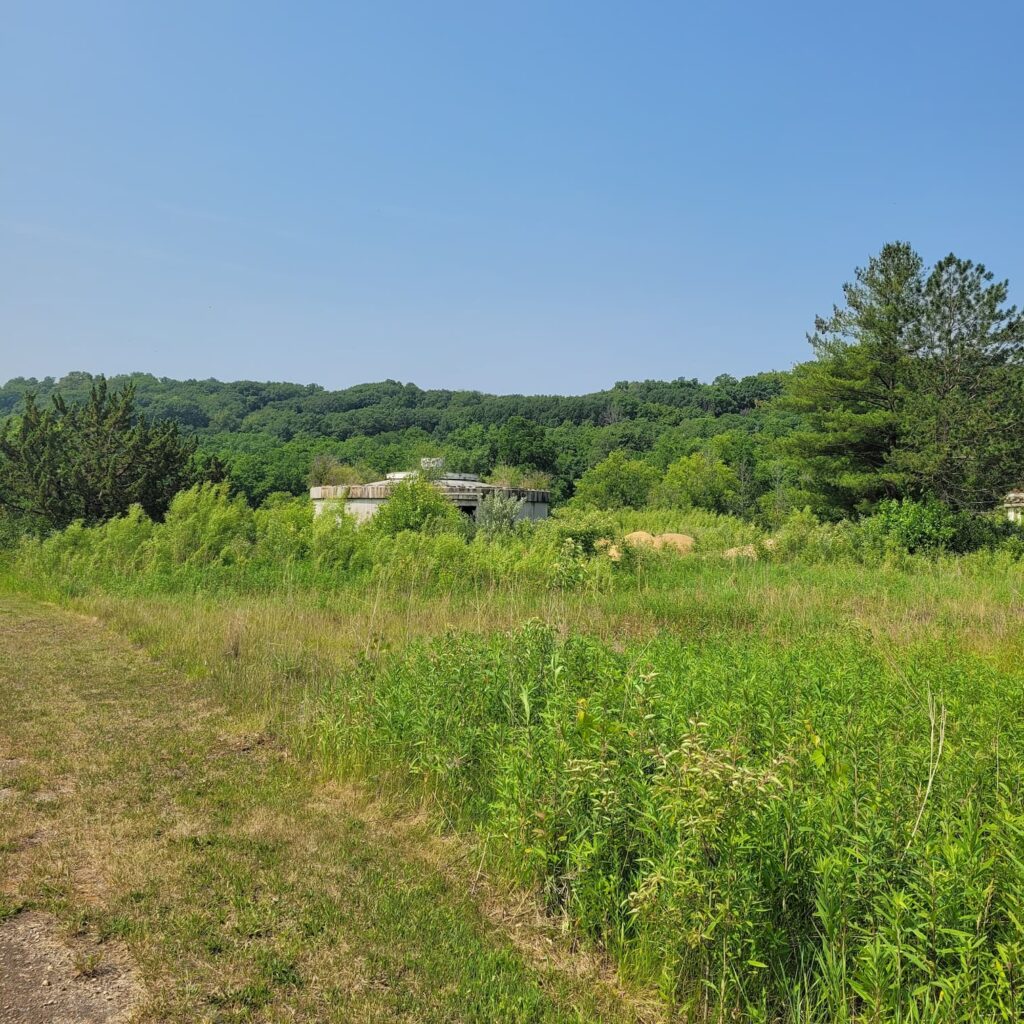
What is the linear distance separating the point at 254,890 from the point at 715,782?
2132 mm

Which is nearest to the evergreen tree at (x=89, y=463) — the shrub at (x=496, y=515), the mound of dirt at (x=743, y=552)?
the shrub at (x=496, y=515)

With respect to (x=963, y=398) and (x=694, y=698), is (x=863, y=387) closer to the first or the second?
(x=963, y=398)

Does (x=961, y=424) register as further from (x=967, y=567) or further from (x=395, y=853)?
(x=395, y=853)

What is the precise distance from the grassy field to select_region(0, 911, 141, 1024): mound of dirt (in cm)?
120

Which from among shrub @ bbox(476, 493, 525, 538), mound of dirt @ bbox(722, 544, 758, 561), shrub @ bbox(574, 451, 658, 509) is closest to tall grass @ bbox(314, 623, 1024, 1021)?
mound of dirt @ bbox(722, 544, 758, 561)

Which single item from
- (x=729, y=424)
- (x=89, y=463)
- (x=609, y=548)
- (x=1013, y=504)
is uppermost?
(x=729, y=424)

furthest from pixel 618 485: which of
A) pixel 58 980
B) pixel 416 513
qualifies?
pixel 58 980

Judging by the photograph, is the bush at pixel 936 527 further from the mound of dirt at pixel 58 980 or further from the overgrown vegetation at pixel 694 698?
the mound of dirt at pixel 58 980

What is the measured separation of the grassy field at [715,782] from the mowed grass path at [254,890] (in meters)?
0.14

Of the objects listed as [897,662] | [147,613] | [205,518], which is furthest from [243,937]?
[205,518]

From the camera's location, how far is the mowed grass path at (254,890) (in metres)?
2.69

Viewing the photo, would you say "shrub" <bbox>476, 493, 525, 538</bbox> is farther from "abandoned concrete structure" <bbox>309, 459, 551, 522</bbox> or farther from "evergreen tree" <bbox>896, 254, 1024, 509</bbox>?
"evergreen tree" <bbox>896, 254, 1024, 509</bbox>

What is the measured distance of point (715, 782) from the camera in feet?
8.88

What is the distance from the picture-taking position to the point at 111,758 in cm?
514
